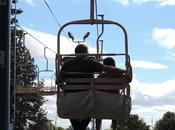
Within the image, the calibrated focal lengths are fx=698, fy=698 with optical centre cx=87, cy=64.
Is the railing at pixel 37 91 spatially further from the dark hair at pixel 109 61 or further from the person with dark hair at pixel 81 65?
the person with dark hair at pixel 81 65

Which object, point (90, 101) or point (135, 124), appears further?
point (135, 124)

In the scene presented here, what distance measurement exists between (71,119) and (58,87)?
457 millimetres

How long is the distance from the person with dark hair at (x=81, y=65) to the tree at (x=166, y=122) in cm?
9813

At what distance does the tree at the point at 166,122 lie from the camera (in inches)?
4220

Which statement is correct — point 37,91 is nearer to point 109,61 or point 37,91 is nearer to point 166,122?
point 109,61

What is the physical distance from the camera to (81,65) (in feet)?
28.3
